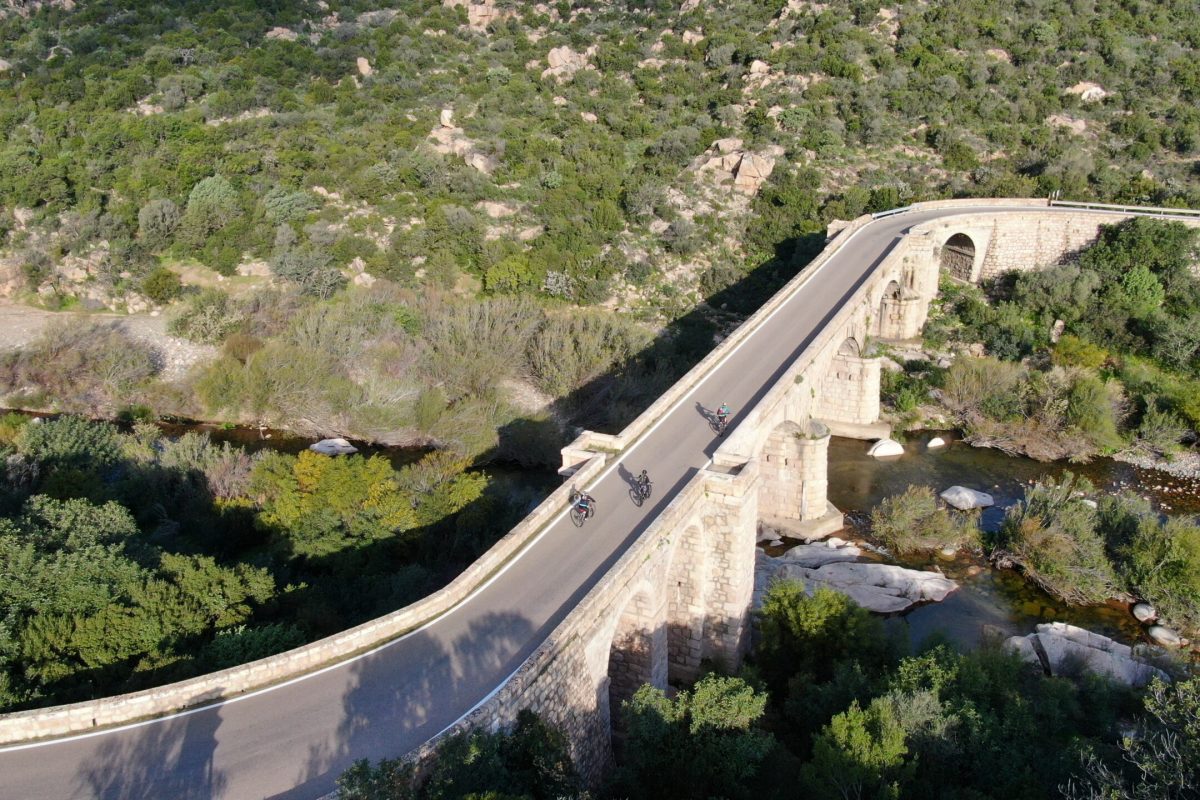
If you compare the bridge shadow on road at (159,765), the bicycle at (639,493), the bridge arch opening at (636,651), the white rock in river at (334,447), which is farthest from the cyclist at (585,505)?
the white rock in river at (334,447)

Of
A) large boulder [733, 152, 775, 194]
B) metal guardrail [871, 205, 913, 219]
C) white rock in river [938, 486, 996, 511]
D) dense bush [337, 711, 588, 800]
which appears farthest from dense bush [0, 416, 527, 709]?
large boulder [733, 152, 775, 194]

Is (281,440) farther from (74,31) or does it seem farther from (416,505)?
(74,31)

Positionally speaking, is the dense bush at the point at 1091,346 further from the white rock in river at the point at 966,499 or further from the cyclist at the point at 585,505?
the cyclist at the point at 585,505

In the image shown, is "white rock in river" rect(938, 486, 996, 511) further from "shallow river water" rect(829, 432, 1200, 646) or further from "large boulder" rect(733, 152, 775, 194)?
"large boulder" rect(733, 152, 775, 194)

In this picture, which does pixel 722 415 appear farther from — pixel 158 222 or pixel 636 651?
pixel 158 222

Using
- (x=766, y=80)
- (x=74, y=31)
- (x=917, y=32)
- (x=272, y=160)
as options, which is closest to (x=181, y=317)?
(x=272, y=160)

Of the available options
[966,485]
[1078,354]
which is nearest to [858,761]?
[966,485]
